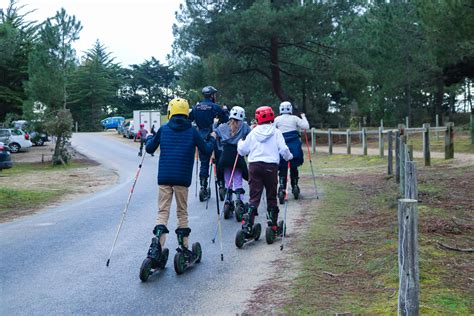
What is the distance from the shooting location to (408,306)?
17.4 ft

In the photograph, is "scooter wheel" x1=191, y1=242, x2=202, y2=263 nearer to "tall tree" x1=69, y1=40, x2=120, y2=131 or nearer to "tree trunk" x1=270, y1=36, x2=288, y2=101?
"tree trunk" x1=270, y1=36, x2=288, y2=101

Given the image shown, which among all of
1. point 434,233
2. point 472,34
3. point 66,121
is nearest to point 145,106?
point 66,121

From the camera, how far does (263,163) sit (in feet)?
31.6

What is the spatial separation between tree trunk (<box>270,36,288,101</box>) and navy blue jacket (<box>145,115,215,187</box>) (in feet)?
100.0

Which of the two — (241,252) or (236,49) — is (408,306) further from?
(236,49)

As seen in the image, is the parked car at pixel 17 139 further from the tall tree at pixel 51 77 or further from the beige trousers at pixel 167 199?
the beige trousers at pixel 167 199

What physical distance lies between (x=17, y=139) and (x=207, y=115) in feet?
108

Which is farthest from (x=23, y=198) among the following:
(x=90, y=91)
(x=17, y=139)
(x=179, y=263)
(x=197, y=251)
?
(x=90, y=91)

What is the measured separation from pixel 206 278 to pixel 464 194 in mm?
7824

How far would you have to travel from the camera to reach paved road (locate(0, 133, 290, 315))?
6.71 meters

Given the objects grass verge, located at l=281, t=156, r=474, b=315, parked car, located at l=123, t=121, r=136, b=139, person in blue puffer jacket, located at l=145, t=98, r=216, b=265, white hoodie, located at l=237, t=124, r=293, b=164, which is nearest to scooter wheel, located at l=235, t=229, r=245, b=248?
grass verge, located at l=281, t=156, r=474, b=315

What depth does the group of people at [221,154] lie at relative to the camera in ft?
26.6

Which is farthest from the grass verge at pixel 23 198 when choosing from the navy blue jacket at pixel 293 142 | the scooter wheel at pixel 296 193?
the navy blue jacket at pixel 293 142

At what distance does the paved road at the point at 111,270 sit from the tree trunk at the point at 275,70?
2675cm
